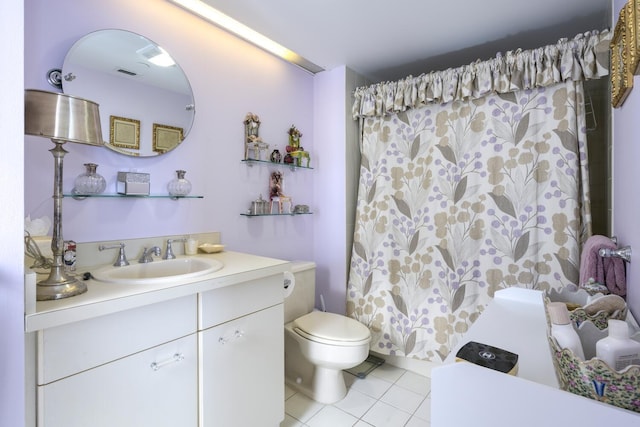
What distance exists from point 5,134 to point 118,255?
0.81m

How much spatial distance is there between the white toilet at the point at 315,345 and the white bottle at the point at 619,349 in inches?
50.7

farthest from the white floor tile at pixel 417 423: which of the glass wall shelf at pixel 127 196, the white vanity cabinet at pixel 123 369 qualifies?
the glass wall shelf at pixel 127 196

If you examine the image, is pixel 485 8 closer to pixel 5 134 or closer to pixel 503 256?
pixel 503 256

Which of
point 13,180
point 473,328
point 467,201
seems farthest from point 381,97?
point 13,180

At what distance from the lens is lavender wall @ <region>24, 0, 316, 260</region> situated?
1.26 meters

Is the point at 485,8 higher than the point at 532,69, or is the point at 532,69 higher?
the point at 485,8

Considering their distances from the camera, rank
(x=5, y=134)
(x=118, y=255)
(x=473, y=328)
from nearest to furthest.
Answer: (x=5, y=134) < (x=473, y=328) < (x=118, y=255)

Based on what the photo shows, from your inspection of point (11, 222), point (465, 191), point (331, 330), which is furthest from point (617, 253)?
point (11, 222)

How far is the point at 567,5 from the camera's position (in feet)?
5.35

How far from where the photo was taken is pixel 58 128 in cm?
90

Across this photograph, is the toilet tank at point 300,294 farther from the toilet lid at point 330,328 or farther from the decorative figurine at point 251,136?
the decorative figurine at point 251,136

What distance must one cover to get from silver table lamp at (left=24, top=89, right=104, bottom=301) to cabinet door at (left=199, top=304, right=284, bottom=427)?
1.63 feet

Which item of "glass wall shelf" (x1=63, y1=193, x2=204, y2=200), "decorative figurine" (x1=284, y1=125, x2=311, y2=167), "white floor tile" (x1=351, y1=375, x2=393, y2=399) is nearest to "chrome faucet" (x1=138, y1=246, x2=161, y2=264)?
"glass wall shelf" (x1=63, y1=193, x2=204, y2=200)

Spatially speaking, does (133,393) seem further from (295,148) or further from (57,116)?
(295,148)
